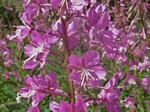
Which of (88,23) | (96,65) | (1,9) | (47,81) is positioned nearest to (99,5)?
(88,23)

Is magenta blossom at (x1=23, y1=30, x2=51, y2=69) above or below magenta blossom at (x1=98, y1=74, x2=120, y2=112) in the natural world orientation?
above

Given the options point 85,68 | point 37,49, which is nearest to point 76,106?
point 85,68

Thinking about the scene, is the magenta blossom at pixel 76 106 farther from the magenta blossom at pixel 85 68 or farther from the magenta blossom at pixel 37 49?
the magenta blossom at pixel 37 49

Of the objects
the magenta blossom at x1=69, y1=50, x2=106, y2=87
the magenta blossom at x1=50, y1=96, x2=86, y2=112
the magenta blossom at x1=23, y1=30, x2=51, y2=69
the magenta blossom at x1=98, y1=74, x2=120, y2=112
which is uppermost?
the magenta blossom at x1=23, y1=30, x2=51, y2=69

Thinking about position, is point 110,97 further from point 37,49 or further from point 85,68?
point 37,49

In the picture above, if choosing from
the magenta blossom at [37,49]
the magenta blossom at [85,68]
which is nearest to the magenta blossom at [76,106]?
the magenta blossom at [85,68]

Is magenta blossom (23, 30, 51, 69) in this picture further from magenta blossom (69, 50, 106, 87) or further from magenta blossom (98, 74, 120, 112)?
magenta blossom (98, 74, 120, 112)

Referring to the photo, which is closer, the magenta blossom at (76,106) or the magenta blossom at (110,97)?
the magenta blossom at (76,106)

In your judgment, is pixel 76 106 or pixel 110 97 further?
pixel 110 97

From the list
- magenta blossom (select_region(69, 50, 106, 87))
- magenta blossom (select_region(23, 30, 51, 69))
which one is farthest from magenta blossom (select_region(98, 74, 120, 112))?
magenta blossom (select_region(23, 30, 51, 69))
